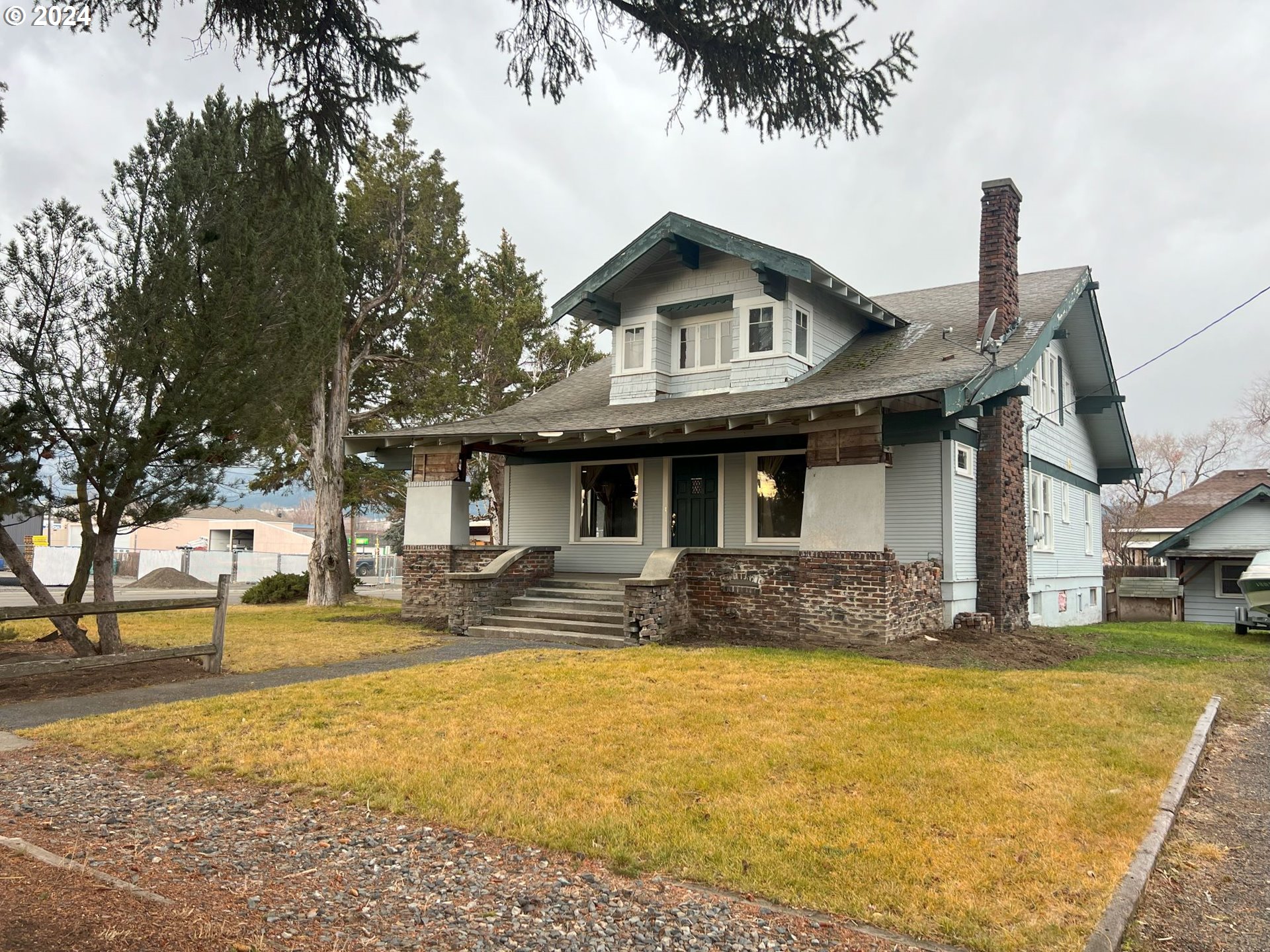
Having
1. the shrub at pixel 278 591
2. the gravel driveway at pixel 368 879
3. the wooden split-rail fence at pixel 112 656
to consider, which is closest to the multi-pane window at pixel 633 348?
the wooden split-rail fence at pixel 112 656

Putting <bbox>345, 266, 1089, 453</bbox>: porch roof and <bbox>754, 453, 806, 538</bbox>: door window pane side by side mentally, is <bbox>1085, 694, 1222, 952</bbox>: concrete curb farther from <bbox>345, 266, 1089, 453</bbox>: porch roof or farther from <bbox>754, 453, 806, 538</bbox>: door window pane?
<bbox>754, 453, 806, 538</bbox>: door window pane

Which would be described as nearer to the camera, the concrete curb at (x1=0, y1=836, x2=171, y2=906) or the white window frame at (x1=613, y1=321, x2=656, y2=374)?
the concrete curb at (x1=0, y1=836, x2=171, y2=906)

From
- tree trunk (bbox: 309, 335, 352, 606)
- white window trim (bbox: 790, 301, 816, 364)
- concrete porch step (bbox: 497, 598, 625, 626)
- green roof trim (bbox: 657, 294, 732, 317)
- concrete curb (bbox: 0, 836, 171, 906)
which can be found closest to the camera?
concrete curb (bbox: 0, 836, 171, 906)

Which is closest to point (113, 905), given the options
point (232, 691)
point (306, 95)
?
point (306, 95)

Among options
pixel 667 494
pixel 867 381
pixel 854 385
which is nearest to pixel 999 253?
pixel 867 381

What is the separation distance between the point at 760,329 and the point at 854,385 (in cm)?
270

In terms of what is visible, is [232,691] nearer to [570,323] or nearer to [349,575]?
[349,575]

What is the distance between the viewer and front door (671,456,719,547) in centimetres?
1571

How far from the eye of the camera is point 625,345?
16875 mm

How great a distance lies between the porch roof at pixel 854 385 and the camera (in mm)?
12070

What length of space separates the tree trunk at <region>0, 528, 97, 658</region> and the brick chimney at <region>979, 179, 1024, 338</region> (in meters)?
14.7

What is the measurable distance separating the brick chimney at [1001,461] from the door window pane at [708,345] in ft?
16.0

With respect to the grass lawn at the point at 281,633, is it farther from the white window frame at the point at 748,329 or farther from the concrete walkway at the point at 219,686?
the white window frame at the point at 748,329

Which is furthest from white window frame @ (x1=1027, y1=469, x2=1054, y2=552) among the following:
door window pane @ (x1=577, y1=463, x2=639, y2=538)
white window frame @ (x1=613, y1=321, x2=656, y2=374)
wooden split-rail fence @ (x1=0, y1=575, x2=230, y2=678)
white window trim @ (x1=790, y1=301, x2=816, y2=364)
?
wooden split-rail fence @ (x1=0, y1=575, x2=230, y2=678)
